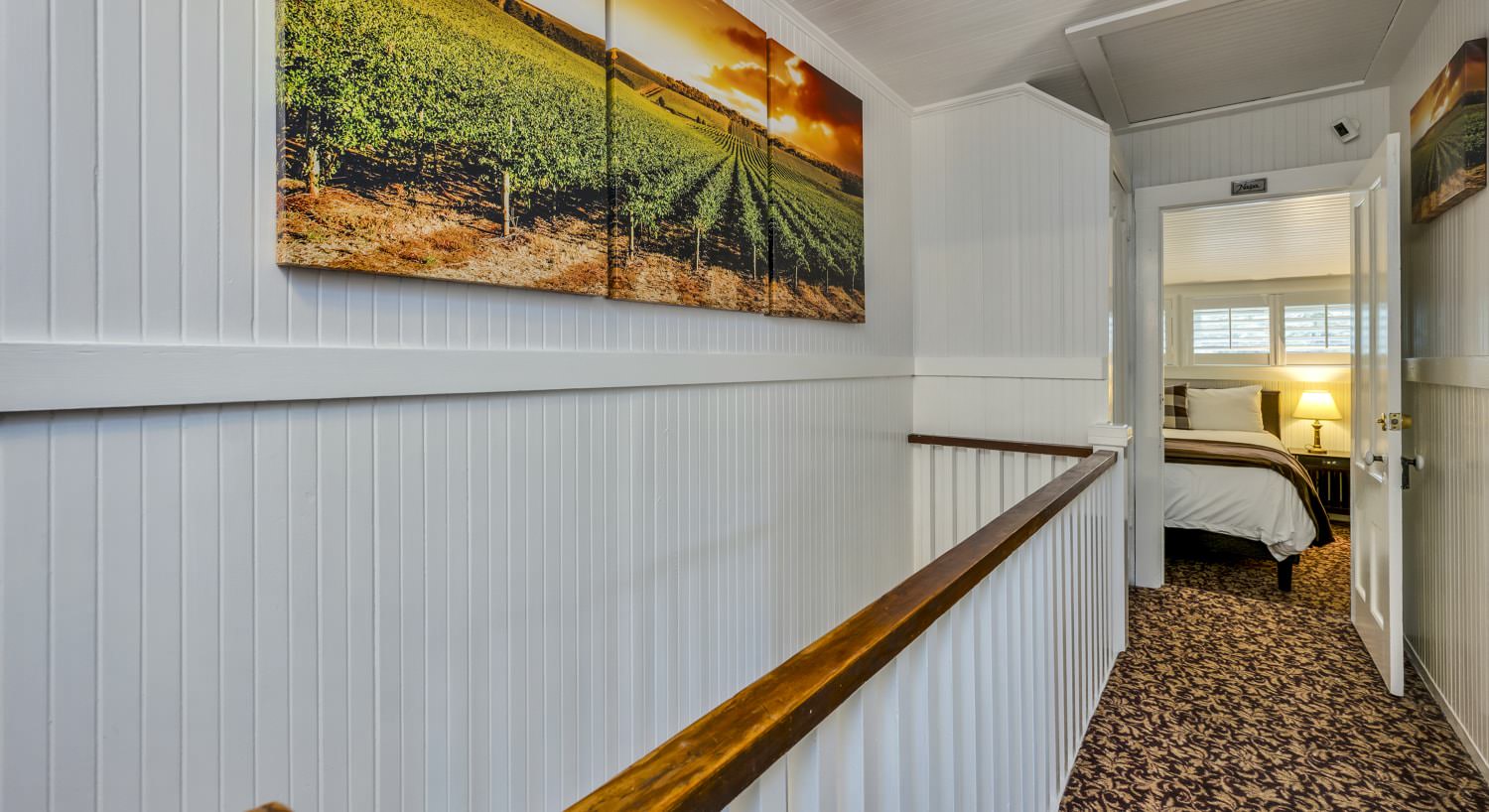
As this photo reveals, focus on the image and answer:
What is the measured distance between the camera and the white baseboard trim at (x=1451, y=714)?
1.97 m

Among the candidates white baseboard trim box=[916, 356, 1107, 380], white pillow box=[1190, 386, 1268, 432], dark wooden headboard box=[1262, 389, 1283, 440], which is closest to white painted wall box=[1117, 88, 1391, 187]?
white baseboard trim box=[916, 356, 1107, 380]

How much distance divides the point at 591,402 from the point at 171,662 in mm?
910

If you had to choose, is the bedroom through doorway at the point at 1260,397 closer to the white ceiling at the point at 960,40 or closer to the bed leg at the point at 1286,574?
the bed leg at the point at 1286,574

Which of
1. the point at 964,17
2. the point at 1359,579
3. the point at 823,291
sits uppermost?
the point at 964,17

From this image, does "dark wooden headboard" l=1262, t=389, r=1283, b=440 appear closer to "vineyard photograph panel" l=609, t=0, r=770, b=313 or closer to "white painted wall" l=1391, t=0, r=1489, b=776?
"white painted wall" l=1391, t=0, r=1489, b=776

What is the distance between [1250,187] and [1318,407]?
3.61 metres

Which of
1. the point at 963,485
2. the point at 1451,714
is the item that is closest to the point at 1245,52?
the point at 963,485

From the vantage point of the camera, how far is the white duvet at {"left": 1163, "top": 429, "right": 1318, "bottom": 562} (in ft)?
12.0

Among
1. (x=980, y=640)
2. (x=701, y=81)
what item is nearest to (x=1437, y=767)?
(x=980, y=640)

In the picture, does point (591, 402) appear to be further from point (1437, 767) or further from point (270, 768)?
point (1437, 767)

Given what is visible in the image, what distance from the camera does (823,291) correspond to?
2576 mm

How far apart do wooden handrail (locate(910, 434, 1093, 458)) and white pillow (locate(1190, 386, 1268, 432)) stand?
3.76m

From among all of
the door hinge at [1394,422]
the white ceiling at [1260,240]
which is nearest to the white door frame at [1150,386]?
the white ceiling at [1260,240]

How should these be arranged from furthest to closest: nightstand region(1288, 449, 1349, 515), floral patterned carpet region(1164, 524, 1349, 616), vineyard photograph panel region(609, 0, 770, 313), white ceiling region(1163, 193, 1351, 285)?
nightstand region(1288, 449, 1349, 515), white ceiling region(1163, 193, 1351, 285), floral patterned carpet region(1164, 524, 1349, 616), vineyard photograph panel region(609, 0, 770, 313)
